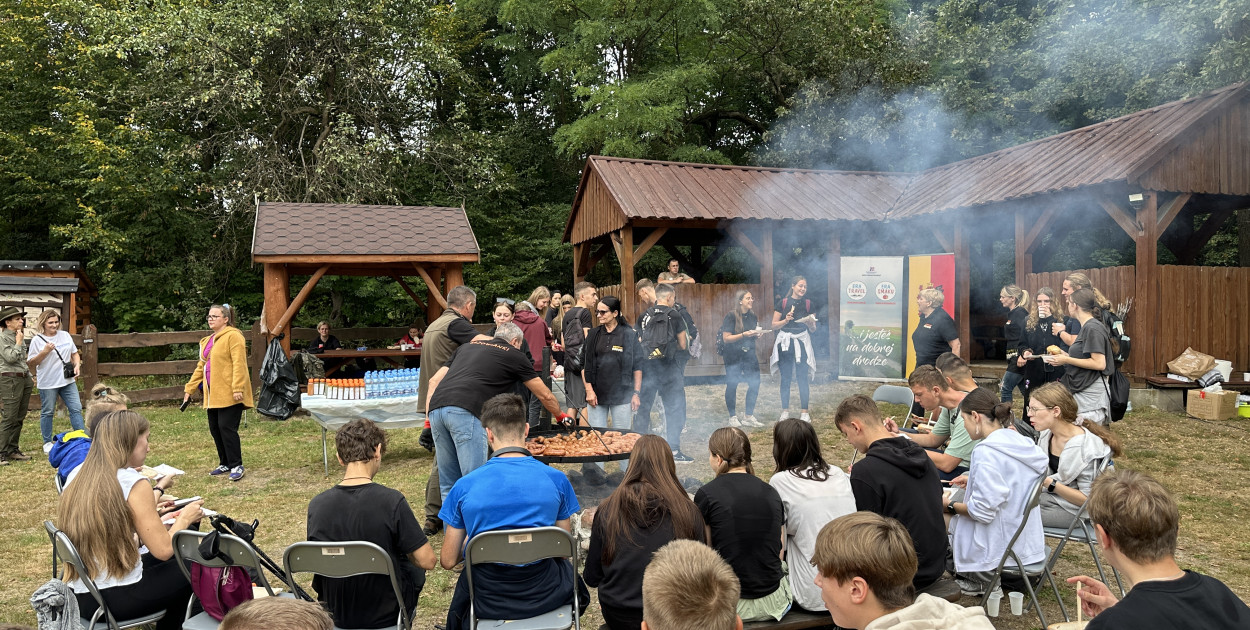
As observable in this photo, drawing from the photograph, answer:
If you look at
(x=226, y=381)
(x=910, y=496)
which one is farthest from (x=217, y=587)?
(x=226, y=381)

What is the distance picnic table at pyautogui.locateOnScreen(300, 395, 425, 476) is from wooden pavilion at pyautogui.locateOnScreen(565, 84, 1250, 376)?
506cm

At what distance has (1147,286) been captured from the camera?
10117 millimetres

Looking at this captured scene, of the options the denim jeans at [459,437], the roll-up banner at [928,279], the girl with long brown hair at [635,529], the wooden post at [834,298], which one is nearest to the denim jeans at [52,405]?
the denim jeans at [459,437]

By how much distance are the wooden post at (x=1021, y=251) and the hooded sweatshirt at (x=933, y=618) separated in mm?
11074

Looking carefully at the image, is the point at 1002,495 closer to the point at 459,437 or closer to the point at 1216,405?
the point at 459,437

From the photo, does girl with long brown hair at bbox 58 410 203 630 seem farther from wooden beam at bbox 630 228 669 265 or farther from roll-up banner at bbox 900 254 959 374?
roll-up banner at bbox 900 254 959 374

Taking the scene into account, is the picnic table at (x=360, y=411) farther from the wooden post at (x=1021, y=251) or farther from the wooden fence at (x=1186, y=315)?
the wooden post at (x=1021, y=251)

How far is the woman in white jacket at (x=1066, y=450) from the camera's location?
4305 millimetres

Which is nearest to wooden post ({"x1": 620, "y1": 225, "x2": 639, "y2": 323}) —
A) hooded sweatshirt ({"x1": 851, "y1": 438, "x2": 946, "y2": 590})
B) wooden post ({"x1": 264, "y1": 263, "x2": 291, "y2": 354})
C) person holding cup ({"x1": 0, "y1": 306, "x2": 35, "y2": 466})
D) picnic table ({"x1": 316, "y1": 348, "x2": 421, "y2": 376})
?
picnic table ({"x1": 316, "y1": 348, "x2": 421, "y2": 376})

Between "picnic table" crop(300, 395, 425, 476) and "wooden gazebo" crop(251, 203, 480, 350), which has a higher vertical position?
"wooden gazebo" crop(251, 203, 480, 350)

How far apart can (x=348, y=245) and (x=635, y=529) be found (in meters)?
9.34

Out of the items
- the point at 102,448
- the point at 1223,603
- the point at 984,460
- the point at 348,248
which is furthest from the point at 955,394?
the point at 348,248

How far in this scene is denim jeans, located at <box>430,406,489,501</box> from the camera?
5.32 metres

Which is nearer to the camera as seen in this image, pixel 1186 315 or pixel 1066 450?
pixel 1066 450
